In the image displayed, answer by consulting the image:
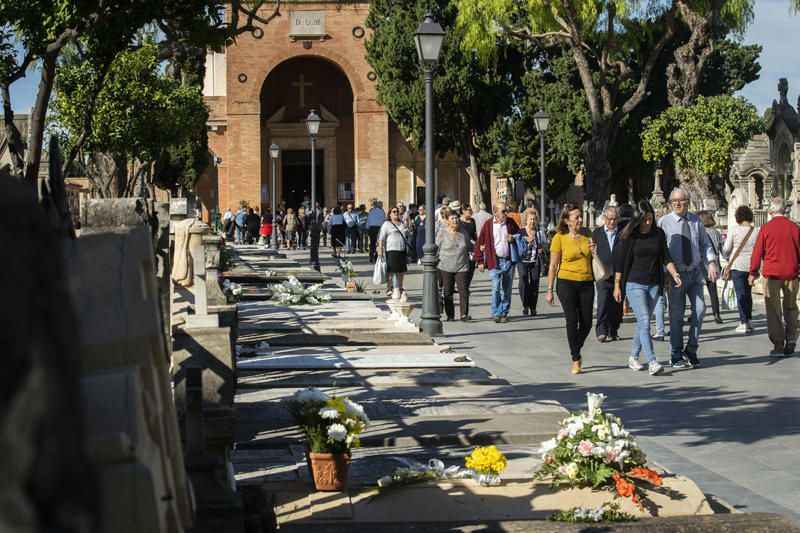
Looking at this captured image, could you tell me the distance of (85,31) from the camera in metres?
12.6

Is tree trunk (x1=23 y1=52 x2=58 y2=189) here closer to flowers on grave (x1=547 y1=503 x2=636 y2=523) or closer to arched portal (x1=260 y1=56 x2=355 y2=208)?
flowers on grave (x1=547 y1=503 x2=636 y2=523)

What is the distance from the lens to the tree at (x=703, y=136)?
4162cm

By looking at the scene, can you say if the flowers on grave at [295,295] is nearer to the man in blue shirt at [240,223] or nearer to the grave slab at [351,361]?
the grave slab at [351,361]

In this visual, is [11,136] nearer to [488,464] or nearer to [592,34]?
[488,464]

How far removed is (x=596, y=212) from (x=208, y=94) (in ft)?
91.8

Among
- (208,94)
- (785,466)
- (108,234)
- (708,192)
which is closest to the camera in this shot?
(108,234)

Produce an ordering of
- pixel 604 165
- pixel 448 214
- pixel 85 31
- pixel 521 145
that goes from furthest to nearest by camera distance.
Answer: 1. pixel 521 145
2. pixel 604 165
3. pixel 448 214
4. pixel 85 31

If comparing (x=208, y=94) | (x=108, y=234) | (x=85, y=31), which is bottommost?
(x=108, y=234)

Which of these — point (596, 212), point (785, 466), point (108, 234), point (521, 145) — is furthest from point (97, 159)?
point (108, 234)

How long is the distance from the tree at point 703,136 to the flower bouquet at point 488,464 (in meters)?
35.8

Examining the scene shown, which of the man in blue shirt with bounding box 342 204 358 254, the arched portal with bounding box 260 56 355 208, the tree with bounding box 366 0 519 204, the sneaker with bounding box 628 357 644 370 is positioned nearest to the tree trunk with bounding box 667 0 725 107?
the tree with bounding box 366 0 519 204

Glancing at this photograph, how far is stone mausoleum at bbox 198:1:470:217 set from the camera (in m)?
56.1

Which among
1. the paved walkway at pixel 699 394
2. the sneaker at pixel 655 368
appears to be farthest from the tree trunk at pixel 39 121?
→ the sneaker at pixel 655 368

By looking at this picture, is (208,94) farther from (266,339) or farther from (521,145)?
(266,339)
